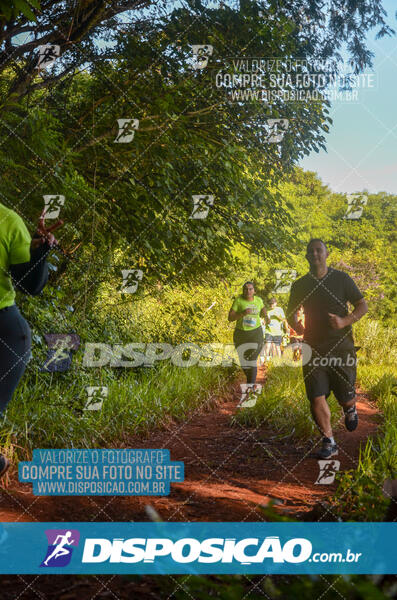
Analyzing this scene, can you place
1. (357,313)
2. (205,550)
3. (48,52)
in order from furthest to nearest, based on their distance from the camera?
1. (48,52)
2. (357,313)
3. (205,550)

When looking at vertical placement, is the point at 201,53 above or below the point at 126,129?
above

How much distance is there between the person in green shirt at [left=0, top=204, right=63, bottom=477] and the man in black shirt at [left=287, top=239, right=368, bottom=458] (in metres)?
3.05

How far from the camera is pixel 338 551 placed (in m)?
2.44

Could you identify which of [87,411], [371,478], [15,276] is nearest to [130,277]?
[87,411]

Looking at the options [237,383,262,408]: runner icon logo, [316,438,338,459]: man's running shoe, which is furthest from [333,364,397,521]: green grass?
[237,383,262,408]: runner icon logo

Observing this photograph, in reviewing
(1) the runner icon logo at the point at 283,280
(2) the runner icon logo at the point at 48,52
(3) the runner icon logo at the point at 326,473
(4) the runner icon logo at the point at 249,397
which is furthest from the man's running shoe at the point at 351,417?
(2) the runner icon logo at the point at 48,52

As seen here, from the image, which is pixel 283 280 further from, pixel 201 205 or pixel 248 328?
pixel 201 205

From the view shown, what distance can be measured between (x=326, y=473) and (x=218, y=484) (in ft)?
3.06

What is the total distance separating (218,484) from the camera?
4.40 m

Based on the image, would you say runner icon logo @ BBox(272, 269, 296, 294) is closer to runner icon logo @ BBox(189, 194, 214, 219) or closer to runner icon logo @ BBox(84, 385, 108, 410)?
runner icon logo @ BBox(189, 194, 214, 219)

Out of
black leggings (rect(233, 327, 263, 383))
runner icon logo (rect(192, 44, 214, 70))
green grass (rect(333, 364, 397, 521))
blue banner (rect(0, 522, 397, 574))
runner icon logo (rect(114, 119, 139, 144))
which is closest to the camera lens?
blue banner (rect(0, 522, 397, 574))

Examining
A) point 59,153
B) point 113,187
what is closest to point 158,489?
point 59,153

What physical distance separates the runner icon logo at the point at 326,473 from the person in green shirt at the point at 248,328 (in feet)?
13.1

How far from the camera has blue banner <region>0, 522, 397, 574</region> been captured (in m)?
2.31
